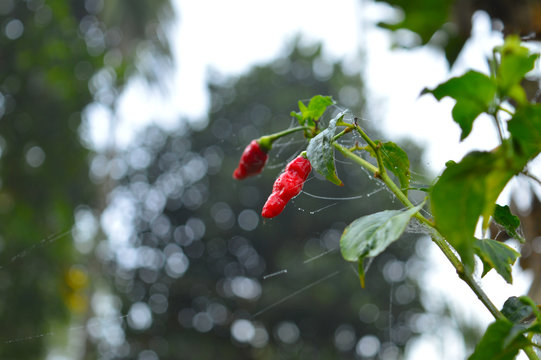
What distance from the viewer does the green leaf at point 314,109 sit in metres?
0.37

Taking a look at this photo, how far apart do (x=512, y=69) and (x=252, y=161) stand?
0.37 meters

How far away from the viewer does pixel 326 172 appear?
11.9 inches

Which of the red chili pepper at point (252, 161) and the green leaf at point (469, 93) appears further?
the red chili pepper at point (252, 161)

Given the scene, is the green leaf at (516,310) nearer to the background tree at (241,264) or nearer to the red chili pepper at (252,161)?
the red chili pepper at (252,161)

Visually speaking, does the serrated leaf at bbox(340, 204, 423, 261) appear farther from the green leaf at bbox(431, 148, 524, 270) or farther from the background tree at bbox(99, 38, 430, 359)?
the background tree at bbox(99, 38, 430, 359)

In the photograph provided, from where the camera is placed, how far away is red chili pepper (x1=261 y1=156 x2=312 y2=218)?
1.39 ft

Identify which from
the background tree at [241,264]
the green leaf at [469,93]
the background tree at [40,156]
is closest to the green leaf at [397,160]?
the green leaf at [469,93]

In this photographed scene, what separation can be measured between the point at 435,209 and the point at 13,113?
3354 mm

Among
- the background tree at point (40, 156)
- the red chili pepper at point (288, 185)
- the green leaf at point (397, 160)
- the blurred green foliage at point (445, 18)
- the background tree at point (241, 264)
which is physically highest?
the blurred green foliage at point (445, 18)

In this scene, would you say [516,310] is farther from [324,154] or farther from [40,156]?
[40,156]

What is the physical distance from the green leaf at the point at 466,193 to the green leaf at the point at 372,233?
0.04 metres

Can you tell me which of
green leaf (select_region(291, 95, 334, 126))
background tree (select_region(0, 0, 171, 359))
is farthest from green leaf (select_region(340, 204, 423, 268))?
background tree (select_region(0, 0, 171, 359))

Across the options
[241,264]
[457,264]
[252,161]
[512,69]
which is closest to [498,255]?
[457,264]

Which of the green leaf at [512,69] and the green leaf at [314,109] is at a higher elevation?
the green leaf at [512,69]
